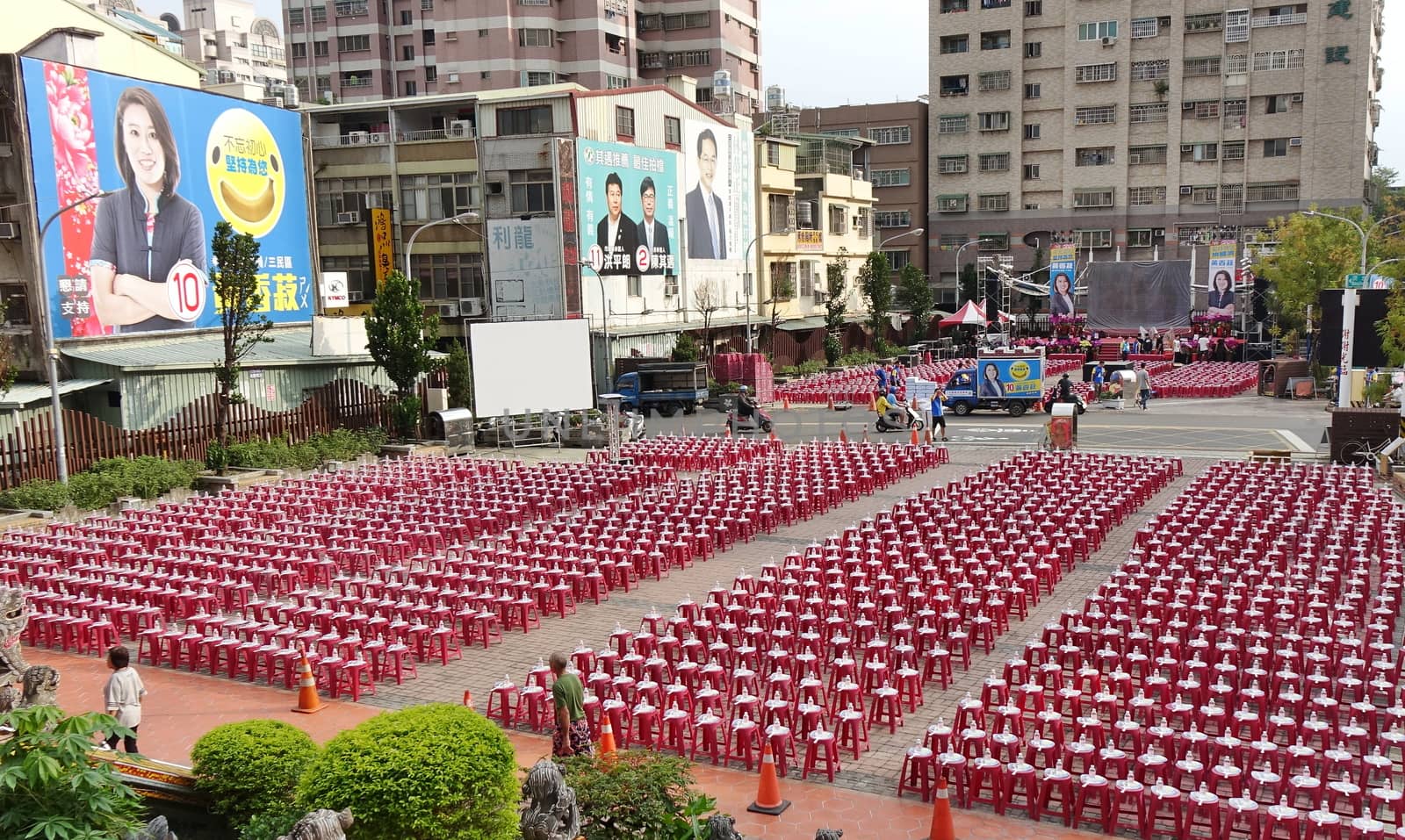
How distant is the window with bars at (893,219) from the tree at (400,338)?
200 feet

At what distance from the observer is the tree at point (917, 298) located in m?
75.1

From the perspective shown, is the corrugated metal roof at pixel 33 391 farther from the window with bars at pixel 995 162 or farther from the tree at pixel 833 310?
the window with bars at pixel 995 162

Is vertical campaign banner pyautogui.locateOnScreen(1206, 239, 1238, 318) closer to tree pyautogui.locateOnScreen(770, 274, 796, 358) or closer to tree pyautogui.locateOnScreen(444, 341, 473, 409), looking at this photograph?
tree pyautogui.locateOnScreen(770, 274, 796, 358)

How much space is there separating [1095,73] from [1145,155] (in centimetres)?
693

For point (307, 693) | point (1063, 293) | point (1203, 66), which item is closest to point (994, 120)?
point (1203, 66)

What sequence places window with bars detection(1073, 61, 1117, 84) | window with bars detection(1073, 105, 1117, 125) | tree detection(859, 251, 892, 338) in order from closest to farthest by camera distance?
tree detection(859, 251, 892, 338) → window with bars detection(1073, 61, 1117, 84) → window with bars detection(1073, 105, 1117, 125)

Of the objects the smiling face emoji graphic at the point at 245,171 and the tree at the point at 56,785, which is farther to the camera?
the smiling face emoji graphic at the point at 245,171

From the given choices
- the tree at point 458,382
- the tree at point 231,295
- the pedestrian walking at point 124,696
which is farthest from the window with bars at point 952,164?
the pedestrian walking at point 124,696

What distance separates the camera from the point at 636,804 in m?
8.83

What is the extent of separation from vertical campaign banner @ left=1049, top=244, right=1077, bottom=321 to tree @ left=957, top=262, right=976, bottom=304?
17624mm

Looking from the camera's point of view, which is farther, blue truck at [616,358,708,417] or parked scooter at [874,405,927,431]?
blue truck at [616,358,708,417]

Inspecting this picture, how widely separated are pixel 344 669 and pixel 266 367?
898 inches

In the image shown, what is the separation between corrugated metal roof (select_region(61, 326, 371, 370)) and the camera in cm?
3176

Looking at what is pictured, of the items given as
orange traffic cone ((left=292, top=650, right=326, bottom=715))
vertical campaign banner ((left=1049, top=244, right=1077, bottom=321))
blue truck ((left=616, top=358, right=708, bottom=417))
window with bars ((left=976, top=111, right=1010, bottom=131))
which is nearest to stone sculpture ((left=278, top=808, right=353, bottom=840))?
orange traffic cone ((left=292, top=650, right=326, bottom=715))
